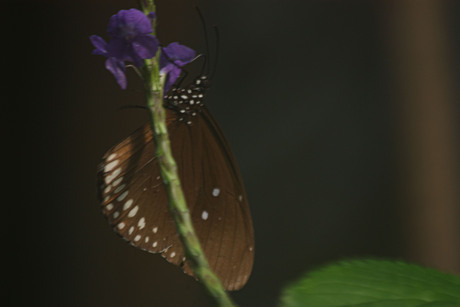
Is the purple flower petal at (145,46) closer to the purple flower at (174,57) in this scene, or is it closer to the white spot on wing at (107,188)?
the purple flower at (174,57)

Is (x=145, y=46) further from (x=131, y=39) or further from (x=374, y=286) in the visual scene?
(x=374, y=286)

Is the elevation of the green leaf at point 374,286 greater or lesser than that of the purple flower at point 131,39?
lesser

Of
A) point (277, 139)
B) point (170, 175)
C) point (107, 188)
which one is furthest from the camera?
point (277, 139)

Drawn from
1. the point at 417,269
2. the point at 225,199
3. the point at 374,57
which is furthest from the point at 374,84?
the point at 417,269

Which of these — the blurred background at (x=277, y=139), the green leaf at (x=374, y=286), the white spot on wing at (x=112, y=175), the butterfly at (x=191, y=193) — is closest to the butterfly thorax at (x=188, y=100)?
the butterfly at (x=191, y=193)

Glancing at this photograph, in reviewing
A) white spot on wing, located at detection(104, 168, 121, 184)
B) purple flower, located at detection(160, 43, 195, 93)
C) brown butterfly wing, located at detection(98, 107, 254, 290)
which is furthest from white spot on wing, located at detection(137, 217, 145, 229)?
purple flower, located at detection(160, 43, 195, 93)

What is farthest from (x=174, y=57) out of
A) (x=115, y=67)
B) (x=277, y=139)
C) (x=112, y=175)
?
(x=277, y=139)
